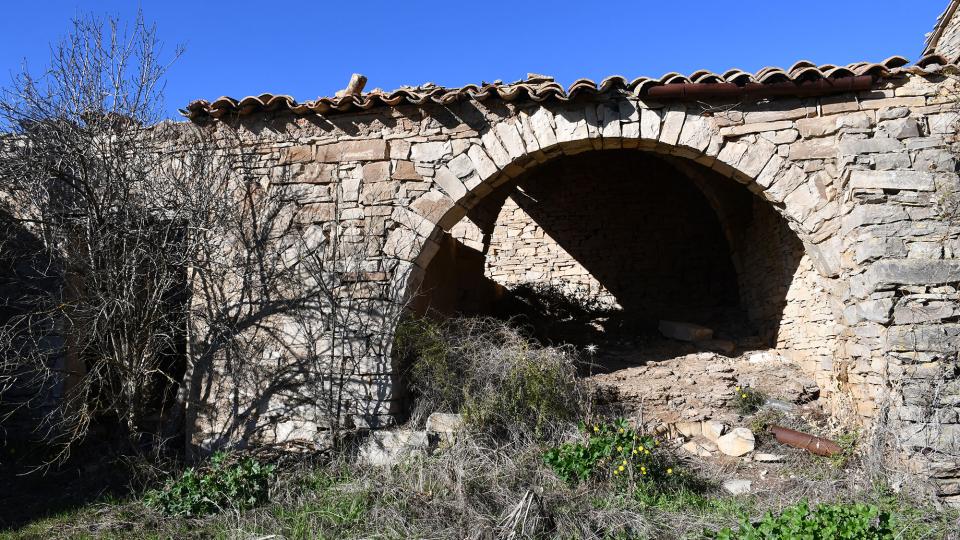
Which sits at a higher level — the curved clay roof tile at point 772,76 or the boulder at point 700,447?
the curved clay roof tile at point 772,76

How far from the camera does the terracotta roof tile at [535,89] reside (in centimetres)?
547

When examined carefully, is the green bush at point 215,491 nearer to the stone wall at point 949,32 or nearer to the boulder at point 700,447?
the boulder at point 700,447

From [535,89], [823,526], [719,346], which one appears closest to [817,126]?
[535,89]

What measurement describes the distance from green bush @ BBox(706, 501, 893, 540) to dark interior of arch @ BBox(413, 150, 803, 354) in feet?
14.9

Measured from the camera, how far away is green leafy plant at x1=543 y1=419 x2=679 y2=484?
15.8 ft

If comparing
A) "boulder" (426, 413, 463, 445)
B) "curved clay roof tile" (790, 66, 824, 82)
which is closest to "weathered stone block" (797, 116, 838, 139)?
"curved clay roof tile" (790, 66, 824, 82)

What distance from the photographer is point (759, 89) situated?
219 inches

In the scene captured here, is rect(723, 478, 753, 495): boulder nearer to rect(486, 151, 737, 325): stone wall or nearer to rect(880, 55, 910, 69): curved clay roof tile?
rect(880, 55, 910, 69): curved clay roof tile

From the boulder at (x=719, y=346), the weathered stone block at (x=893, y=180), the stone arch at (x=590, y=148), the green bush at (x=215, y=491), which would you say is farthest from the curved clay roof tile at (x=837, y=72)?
the green bush at (x=215, y=491)

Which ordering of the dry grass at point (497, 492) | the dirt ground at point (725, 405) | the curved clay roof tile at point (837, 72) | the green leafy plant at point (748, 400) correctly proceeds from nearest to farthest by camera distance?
the dry grass at point (497, 492) → the dirt ground at point (725, 405) → the curved clay roof tile at point (837, 72) → the green leafy plant at point (748, 400)

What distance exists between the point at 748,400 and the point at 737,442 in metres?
0.66

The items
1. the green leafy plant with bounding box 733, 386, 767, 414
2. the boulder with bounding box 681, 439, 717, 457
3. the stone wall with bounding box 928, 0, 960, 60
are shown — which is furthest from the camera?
the stone wall with bounding box 928, 0, 960, 60

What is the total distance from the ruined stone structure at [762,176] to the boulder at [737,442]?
0.86 metres

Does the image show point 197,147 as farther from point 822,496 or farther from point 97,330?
point 822,496
